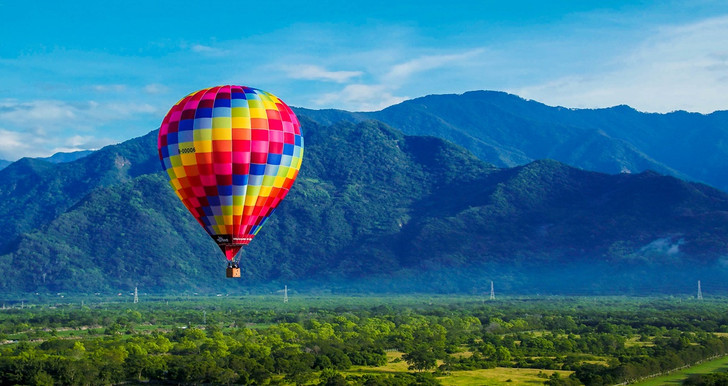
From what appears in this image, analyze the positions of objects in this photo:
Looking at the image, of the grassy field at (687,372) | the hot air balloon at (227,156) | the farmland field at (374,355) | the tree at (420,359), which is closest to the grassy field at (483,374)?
the farmland field at (374,355)

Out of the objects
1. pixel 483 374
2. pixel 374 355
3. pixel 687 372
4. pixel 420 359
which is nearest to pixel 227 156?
pixel 420 359

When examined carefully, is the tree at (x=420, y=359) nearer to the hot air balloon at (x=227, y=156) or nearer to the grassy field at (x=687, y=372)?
the grassy field at (x=687, y=372)

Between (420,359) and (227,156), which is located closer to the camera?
(227,156)

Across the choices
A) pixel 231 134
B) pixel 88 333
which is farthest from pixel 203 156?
pixel 88 333

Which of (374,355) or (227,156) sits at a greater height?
(227,156)

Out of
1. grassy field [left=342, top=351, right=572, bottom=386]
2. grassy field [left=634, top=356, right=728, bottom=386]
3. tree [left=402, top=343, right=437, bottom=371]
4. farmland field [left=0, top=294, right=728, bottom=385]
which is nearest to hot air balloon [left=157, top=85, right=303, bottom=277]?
farmland field [left=0, top=294, right=728, bottom=385]

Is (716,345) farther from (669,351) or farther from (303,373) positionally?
(303,373)

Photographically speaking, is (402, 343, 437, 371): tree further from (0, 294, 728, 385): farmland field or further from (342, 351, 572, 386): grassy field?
(342, 351, 572, 386): grassy field

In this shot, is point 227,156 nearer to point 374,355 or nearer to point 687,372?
point 374,355
